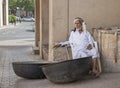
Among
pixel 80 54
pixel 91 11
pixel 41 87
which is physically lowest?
pixel 41 87

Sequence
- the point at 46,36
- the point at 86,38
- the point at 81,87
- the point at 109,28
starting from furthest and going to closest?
the point at 46,36 < the point at 109,28 < the point at 86,38 < the point at 81,87

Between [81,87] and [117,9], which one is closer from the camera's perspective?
[81,87]

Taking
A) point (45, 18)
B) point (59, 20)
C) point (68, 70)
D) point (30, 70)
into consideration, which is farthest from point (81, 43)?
point (45, 18)

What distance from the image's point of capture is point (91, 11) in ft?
36.9

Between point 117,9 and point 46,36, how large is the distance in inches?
234

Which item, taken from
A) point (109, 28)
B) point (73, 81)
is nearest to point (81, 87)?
point (73, 81)

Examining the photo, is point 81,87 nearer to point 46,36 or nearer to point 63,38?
point 63,38

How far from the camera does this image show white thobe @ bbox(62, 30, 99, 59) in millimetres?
9602

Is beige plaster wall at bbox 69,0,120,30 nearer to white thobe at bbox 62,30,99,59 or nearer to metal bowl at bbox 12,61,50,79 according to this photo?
white thobe at bbox 62,30,99,59

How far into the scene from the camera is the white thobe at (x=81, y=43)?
9602 mm

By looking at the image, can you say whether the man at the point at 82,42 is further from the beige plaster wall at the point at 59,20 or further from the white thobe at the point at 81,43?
the beige plaster wall at the point at 59,20

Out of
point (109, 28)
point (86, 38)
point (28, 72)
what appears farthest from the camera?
point (109, 28)

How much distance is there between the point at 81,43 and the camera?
9.59m

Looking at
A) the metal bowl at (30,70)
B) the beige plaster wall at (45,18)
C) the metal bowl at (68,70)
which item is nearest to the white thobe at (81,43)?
the metal bowl at (68,70)
